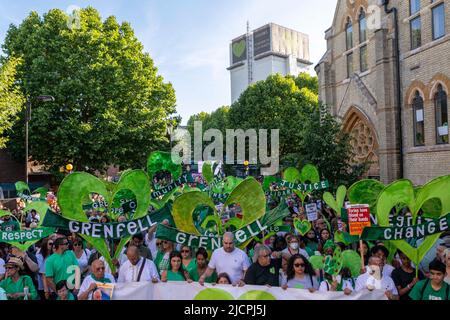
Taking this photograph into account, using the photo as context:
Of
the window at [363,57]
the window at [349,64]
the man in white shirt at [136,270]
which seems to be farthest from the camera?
the window at [349,64]

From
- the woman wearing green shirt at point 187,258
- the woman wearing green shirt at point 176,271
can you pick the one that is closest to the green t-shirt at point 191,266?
the woman wearing green shirt at point 187,258

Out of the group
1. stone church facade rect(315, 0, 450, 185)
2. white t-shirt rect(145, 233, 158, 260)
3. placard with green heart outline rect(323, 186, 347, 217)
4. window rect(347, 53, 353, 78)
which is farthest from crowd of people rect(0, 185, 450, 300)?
window rect(347, 53, 353, 78)

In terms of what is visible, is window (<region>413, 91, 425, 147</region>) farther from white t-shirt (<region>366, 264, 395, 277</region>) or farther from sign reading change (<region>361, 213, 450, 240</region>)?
white t-shirt (<region>366, 264, 395, 277</region>)

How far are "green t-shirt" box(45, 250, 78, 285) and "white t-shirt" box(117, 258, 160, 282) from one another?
77 cm

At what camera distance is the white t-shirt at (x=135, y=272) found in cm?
584

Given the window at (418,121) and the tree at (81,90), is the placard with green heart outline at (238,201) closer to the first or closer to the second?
the window at (418,121)

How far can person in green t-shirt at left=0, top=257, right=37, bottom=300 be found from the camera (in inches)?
221

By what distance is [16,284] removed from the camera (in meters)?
5.71

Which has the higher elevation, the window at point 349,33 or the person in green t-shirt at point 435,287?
the window at point 349,33

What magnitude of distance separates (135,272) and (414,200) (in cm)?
435

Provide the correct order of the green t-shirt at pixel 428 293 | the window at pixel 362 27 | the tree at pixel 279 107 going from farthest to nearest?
the tree at pixel 279 107, the window at pixel 362 27, the green t-shirt at pixel 428 293

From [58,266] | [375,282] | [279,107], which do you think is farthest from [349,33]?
[58,266]
